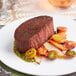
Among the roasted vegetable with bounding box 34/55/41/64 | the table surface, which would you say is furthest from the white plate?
the table surface

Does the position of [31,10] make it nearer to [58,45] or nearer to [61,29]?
[61,29]

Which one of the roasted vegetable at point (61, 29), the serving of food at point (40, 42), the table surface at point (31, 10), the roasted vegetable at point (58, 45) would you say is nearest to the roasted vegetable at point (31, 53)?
the serving of food at point (40, 42)

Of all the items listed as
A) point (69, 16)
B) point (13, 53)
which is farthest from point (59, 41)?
point (69, 16)

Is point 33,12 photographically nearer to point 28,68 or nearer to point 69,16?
point 69,16

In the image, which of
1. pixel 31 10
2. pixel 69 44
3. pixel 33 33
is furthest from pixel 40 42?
pixel 31 10

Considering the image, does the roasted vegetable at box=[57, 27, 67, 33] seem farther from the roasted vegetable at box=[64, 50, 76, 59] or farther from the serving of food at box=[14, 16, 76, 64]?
the roasted vegetable at box=[64, 50, 76, 59]

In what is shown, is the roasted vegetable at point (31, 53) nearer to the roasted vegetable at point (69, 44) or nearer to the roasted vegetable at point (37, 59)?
the roasted vegetable at point (37, 59)

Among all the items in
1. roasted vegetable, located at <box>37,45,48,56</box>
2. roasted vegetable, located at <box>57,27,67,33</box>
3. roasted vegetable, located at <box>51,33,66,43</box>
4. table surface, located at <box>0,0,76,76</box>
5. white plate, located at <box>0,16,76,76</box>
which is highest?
table surface, located at <box>0,0,76,76</box>
